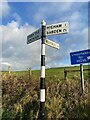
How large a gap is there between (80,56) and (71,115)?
7.91 feet

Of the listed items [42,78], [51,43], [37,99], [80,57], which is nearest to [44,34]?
[51,43]

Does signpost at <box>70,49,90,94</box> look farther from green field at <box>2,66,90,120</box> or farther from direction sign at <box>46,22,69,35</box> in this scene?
direction sign at <box>46,22,69,35</box>

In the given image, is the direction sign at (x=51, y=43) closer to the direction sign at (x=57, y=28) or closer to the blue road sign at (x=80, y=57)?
the direction sign at (x=57, y=28)

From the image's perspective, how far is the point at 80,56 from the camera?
36.4 ft

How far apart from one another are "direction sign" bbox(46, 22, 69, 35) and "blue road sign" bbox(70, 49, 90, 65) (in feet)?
7.26

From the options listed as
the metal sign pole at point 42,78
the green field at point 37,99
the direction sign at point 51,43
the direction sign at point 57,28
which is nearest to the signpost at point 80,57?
the green field at point 37,99

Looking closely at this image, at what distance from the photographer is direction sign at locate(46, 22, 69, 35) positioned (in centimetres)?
895

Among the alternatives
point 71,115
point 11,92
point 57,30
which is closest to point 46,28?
point 57,30

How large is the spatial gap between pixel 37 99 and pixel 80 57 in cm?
217

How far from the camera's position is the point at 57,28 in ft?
29.7

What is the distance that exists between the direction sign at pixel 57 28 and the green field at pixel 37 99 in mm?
2388

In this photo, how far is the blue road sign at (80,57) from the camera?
10.9 m

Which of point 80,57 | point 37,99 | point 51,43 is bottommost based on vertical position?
point 37,99

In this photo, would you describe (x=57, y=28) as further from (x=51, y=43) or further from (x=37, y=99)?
(x=37, y=99)
